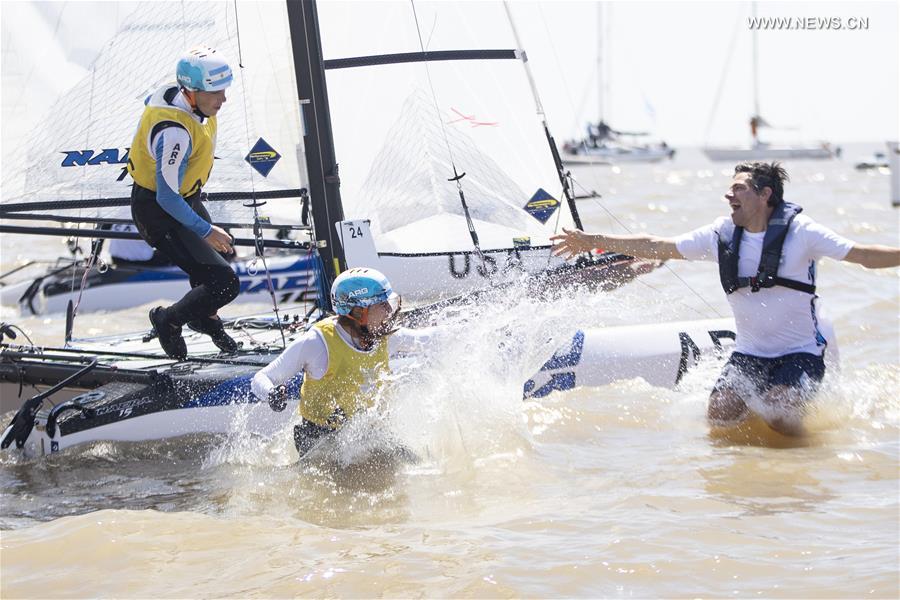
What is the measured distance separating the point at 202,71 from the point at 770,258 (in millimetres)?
2780

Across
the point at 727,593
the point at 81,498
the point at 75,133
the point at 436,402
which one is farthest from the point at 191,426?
the point at 727,593

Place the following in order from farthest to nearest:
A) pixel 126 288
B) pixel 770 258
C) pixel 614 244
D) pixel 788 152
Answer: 1. pixel 788 152
2. pixel 126 288
3. pixel 614 244
4. pixel 770 258

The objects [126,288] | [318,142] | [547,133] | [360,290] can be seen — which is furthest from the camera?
[126,288]

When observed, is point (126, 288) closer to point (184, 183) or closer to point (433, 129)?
point (433, 129)

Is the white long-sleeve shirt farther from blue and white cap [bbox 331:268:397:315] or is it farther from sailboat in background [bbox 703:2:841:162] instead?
sailboat in background [bbox 703:2:841:162]

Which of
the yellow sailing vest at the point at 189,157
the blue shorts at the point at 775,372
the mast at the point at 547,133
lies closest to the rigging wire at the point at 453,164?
the mast at the point at 547,133

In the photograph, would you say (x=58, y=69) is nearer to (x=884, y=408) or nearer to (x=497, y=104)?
(x=497, y=104)

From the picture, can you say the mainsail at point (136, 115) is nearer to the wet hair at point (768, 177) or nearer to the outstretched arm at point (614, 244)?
the outstretched arm at point (614, 244)

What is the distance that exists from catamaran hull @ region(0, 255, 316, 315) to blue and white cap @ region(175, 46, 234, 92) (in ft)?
17.8

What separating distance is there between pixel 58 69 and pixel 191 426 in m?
2.40

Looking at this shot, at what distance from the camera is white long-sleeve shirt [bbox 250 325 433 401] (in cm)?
439

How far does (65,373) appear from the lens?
5824 millimetres

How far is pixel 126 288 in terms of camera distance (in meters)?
11.0

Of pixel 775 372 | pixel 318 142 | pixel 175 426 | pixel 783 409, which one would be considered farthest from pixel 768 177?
pixel 175 426
